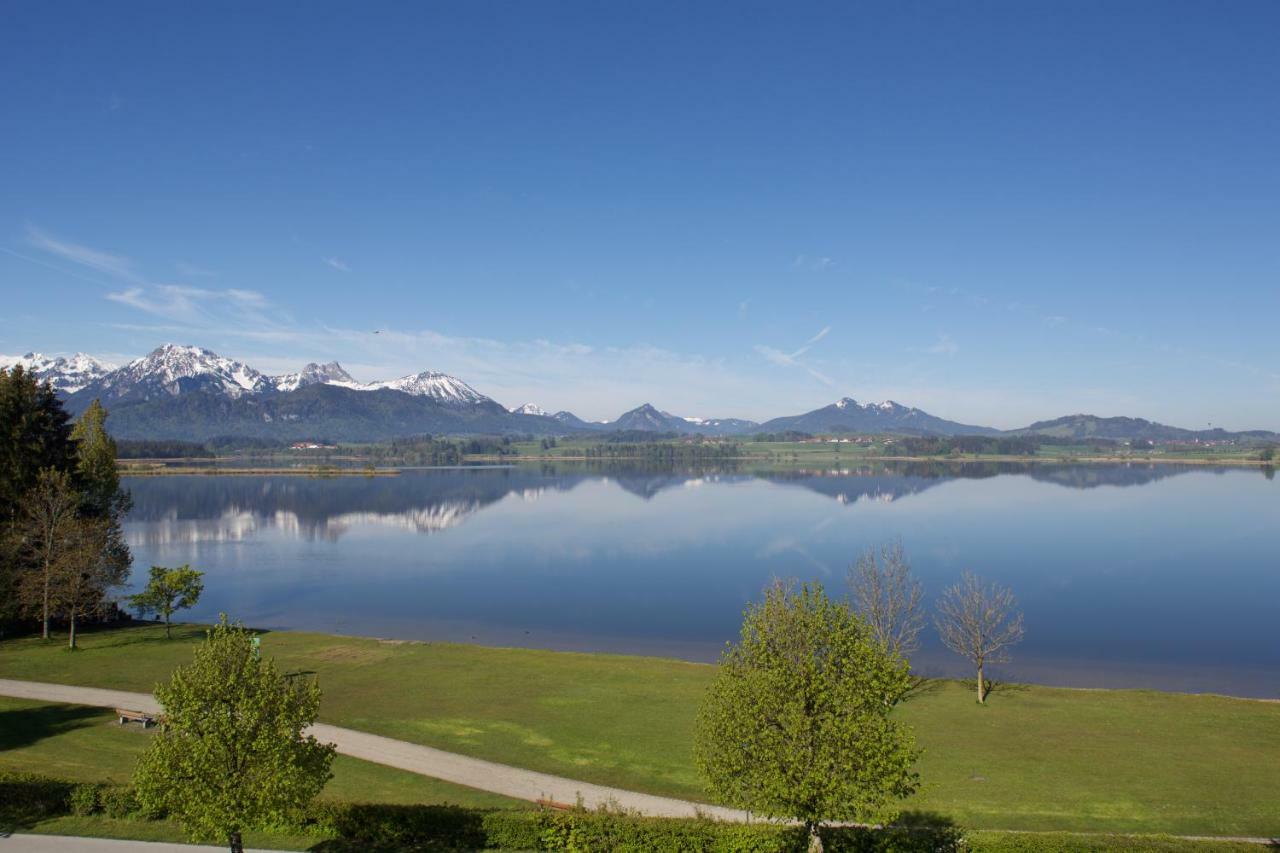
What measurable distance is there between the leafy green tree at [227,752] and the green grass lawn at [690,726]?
437 inches

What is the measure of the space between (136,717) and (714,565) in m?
57.9

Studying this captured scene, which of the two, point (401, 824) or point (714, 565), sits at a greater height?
point (401, 824)

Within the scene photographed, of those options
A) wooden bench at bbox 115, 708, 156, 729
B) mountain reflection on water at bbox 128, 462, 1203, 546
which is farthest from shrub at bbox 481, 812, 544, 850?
mountain reflection on water at bbox 128, 462, 1203, 546

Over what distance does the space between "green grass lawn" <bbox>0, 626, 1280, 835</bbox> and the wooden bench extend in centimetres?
584

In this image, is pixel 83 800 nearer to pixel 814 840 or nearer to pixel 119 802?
pixel 119 802

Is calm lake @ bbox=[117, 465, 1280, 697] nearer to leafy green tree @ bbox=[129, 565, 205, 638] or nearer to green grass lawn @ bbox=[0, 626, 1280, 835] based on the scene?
leafy green tree @ bbox=[129, 565, 205, 638]

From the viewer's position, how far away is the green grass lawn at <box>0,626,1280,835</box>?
78.4 feet

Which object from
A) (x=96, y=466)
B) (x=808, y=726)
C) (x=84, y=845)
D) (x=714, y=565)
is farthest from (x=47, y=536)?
(x=714, y=565)

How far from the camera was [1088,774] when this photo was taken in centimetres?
2619

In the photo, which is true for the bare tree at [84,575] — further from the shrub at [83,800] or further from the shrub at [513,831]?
the shrub at [513,831]

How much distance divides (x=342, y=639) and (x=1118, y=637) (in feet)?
166

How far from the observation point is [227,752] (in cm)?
1703

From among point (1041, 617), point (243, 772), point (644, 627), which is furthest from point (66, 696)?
point (1041, 617)

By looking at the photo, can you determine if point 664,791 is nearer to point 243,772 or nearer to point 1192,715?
point 243,772
